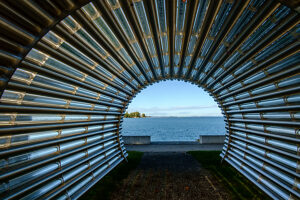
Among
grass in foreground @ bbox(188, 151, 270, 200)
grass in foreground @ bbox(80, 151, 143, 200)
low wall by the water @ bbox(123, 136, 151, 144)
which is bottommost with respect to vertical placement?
grass in foreground @ bbox(80, 151, 143, 200)

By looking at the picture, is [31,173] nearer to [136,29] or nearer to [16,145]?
[16,145]

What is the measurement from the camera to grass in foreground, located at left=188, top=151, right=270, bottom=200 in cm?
787

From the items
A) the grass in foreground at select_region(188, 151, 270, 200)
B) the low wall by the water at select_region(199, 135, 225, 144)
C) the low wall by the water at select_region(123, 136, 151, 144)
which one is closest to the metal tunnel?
the grass in foreground at select_region(188, 151, 270, 200)

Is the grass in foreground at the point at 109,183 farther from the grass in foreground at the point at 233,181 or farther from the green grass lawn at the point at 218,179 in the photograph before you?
the grass in foreground at the point at 233,181

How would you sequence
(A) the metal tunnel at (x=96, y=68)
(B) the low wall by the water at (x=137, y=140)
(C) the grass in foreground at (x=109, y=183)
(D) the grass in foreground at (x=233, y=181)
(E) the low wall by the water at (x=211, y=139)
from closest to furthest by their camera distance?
(A) the metal tunnel at (x=96, y=68) → (D) the grass in foreground at (x=233, y=181) → (C) the grass in foreground at (x=109, y=183) → (E) the low wall by the water at (x=211, y=139) → (B) the low wall by the water at (x=137, y=140)

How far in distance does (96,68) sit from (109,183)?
308 inches

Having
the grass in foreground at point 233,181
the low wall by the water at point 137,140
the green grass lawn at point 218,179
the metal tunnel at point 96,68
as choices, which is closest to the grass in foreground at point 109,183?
the green grass lawn at point 218,179

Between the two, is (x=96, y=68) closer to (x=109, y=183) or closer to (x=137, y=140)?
(x=109, y=183)

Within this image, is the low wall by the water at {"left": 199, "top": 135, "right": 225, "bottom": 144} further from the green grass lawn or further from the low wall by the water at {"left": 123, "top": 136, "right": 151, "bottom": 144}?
the low wall by the water at {"left": 123, "top": 136, "right": 151, "bottom": 144}

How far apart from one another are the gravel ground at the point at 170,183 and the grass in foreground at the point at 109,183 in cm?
45

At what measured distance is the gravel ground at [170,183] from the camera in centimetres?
791

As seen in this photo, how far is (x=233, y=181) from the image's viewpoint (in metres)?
9.35

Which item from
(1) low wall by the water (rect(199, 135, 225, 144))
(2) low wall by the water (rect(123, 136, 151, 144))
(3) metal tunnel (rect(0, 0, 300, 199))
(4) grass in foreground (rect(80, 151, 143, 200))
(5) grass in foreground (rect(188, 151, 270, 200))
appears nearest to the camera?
(3) metal tunnel (rect(0, 0, 300, 199))

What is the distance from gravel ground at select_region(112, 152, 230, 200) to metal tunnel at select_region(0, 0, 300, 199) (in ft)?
7.68
